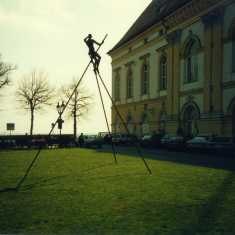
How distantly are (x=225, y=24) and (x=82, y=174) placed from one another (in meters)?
20.6

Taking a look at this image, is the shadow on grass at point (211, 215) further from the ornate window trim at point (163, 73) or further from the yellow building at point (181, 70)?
the ornate window trim at point (163, 73)

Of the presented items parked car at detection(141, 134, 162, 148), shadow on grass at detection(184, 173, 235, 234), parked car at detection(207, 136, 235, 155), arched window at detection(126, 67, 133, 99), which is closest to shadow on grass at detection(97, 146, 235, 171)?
parked car at detection(207, 136, 235, 155)

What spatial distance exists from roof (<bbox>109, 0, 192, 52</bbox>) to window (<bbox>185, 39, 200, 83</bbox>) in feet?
12.3

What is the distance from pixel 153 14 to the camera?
1933 inches

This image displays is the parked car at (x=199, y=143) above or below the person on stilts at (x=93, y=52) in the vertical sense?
below

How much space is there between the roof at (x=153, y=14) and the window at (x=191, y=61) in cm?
375

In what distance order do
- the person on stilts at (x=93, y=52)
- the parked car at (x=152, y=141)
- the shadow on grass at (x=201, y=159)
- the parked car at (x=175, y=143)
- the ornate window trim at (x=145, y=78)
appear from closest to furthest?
the person on stilts at (x=93, y=52) → the shadow on grass at (x=201, y=159) → the parked car at (x=175, y=143) → the parked car at (x=152, y=141) → the ornate window trim at (x=145, y=78)

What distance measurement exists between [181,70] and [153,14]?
12.8 m

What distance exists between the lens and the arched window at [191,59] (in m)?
36.4

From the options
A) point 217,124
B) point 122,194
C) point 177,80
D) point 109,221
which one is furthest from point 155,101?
point 109,221

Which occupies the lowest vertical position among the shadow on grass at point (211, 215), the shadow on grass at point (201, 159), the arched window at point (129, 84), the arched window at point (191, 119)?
the shadow on grass at point (211, 215)

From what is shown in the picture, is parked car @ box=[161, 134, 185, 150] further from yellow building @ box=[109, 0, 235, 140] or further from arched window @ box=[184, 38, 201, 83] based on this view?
arched window @ box=[184, 38, 201, 83]

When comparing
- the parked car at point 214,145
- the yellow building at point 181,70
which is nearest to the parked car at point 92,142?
the yellow building at point 181,70

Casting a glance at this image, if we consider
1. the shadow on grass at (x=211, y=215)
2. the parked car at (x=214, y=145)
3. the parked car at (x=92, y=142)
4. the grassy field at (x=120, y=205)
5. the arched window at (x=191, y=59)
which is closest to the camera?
the shadow on grass at (x=211, y=215)
